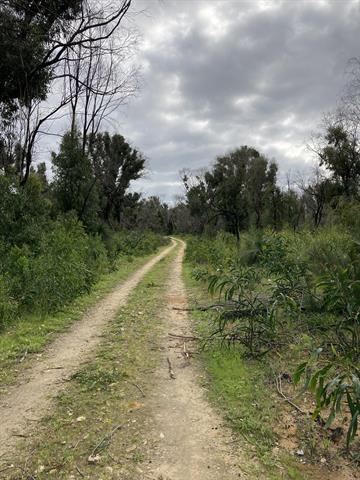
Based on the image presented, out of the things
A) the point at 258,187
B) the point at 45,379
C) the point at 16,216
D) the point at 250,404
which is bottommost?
the point at 45,379

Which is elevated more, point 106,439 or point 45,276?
point 45,276

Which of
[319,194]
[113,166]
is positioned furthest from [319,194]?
[113,166]

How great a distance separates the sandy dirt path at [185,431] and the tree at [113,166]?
26.2 metres

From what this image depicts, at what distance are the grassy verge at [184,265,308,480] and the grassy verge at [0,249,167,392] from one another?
246cm

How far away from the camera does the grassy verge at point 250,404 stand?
2859 millimetres

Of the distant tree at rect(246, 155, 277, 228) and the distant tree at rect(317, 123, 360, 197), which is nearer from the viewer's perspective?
the distant tree at rect(317, 123, 360, 197)

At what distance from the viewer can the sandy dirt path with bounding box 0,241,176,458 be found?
3373 mm

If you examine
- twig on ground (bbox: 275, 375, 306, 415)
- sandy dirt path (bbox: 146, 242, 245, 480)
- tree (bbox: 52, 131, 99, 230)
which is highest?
tree (bbox: 52, 131, 99, 230)

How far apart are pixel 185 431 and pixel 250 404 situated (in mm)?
851

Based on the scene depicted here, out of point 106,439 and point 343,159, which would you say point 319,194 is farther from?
point 106,439

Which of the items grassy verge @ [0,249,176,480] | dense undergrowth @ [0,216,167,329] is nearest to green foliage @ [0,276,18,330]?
dense undergrowth @ [0,216,167,329]

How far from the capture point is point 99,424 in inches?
133

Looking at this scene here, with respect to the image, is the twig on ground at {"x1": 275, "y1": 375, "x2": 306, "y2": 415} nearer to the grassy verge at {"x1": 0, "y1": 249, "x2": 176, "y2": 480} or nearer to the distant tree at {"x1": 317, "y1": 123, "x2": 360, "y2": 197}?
the grassy verge at {"x1": 0, "y1": 249, "x2": 176, "y2": 480}

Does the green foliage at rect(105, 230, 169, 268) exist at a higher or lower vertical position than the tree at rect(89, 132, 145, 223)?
lower
